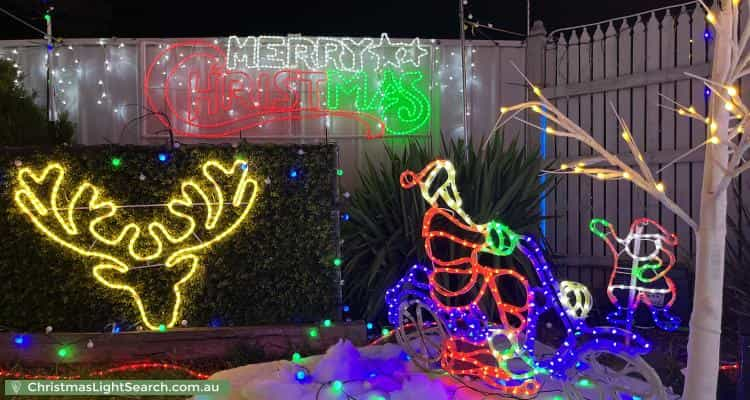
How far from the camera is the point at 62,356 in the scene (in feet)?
14.3

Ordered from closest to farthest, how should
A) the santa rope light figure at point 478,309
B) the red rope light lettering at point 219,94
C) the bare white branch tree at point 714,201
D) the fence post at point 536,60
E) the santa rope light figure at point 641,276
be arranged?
1. the bare white branch tree at point 714,201
2. the santa rope light figure at point 478,309
3. the santa rope light figure at point 641,276
4. the fence post at point 536,60
5. the red rope light lettering at point 219,94

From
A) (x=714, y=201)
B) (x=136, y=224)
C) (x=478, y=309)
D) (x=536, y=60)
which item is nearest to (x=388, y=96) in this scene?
(x=536, y=60)

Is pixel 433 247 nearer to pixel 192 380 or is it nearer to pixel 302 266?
pixel 302 266

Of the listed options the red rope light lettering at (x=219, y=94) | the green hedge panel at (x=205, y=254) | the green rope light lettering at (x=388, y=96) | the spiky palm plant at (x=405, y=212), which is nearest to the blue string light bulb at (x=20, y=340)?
the green hedge panel at (x=205, y=254)

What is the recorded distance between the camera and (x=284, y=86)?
6418 mm

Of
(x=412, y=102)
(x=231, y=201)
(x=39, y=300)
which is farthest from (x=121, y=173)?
(x=412, y=102)

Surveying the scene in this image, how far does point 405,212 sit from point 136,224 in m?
2.10

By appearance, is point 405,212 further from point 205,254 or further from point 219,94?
point 219,94

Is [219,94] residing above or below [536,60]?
below

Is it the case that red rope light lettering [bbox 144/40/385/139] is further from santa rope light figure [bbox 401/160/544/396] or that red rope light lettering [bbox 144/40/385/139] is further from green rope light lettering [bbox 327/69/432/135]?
santa rope light figure [bbox 401/160/544/396]

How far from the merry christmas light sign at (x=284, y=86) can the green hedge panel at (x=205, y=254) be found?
1.90 m

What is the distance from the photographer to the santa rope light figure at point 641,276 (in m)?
3.62

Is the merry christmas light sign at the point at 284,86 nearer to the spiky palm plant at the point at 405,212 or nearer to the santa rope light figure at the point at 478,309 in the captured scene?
the spiky palm plant at the point at 405,212

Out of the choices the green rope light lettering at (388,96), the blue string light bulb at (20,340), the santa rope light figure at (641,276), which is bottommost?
the blue string light bulb at (20,340)
